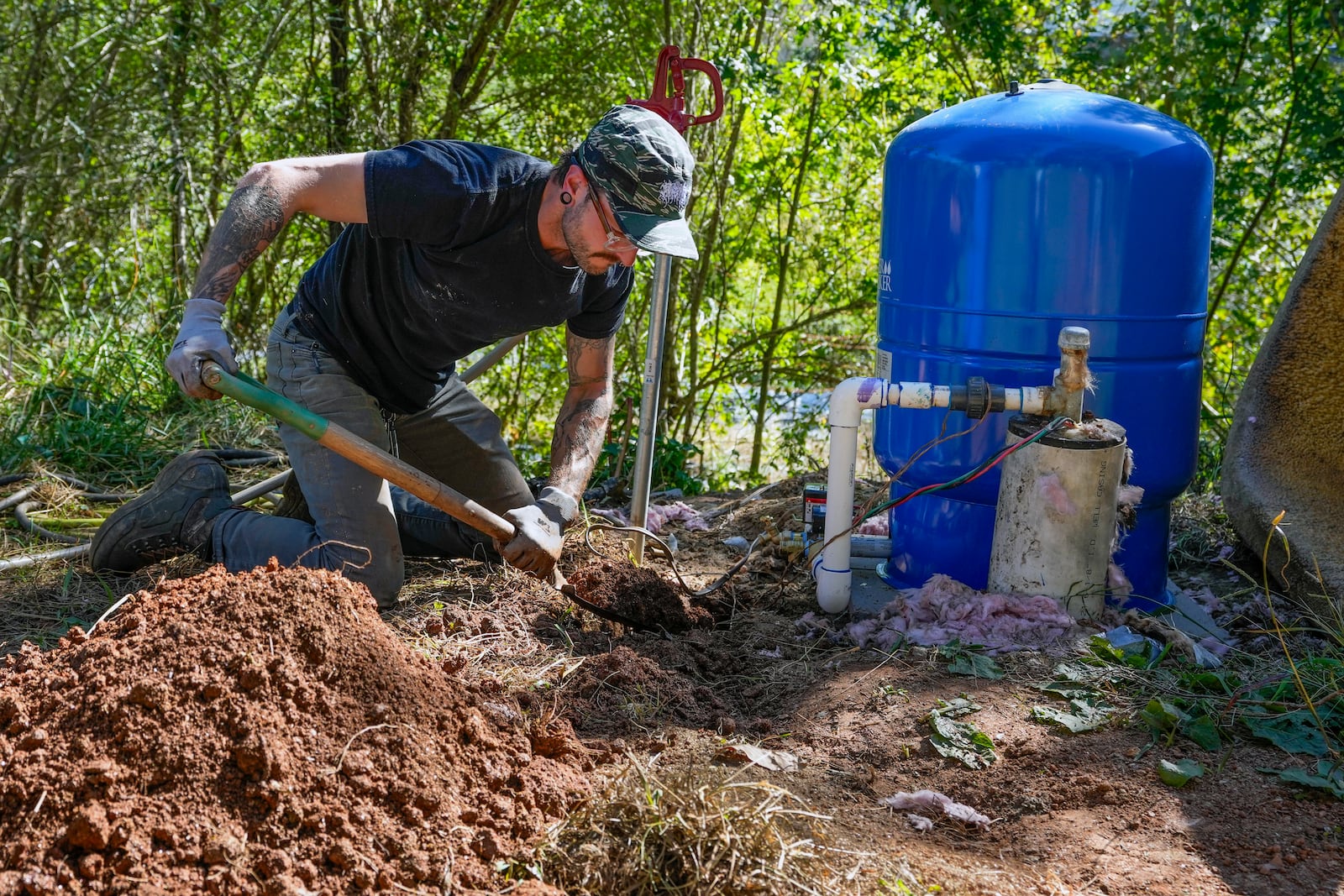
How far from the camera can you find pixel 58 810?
179 cm

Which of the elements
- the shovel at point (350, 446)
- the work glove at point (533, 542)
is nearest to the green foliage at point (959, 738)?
the work glove at point (533, 542)

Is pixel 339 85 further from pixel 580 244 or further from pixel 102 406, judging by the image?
pixel 580 244

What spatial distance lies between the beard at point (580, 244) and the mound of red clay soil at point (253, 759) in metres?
1.14

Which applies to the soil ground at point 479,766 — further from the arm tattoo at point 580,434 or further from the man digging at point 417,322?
the arm tattoo at point 580,434

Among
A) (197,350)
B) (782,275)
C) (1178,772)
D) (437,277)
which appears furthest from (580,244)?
(782,275)

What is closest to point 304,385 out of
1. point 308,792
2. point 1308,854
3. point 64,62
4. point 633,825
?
point 308,792

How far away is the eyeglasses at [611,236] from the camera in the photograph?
2.81m

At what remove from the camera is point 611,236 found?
284cm

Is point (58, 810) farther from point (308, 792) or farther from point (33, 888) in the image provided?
point (308, 792)

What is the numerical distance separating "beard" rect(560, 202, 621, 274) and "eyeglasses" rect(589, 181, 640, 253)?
0.03 metres

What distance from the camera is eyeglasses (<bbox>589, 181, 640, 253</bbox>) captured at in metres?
2.81

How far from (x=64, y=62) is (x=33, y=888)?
5.90 metres

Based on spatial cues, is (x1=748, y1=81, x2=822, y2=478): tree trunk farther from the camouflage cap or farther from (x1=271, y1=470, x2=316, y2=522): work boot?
the camouflage cap

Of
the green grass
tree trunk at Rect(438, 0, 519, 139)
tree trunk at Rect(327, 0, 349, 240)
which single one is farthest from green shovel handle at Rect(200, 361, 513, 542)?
tree trunk at Rect(438, 0, 519, 139)
